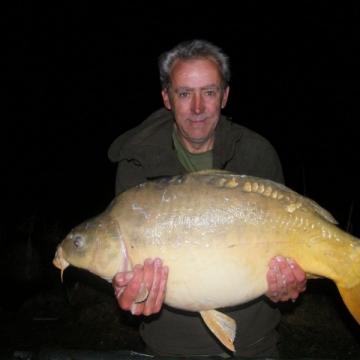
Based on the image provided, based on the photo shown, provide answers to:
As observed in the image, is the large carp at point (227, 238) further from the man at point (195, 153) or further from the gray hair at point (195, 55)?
the gray hair at point (195, 55)

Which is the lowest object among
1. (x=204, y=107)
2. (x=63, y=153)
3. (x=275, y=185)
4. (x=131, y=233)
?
(x=63, y=153)

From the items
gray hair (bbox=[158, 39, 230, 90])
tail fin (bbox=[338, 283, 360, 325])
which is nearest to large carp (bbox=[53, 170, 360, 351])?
tail fin (bbox=[338, 283, 360, 325])

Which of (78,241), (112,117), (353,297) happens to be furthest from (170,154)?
(112,117)

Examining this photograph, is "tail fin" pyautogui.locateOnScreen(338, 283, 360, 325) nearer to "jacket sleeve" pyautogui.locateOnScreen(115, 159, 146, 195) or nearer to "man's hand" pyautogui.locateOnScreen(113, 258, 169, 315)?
"man's hand" pyautogui.locateOnScreen(113, 258, 169, 315)

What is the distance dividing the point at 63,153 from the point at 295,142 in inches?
275

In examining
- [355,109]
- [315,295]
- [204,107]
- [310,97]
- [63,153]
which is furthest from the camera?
[310,97]

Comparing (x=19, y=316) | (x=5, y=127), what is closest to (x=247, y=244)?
(x=19, y=316)

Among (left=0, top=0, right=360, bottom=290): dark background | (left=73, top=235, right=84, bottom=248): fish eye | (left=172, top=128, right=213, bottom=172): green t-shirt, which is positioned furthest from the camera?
(left=0, top=0, right=360, bottom=290): dark background

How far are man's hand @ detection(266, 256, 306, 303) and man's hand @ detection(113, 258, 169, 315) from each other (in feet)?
1.35

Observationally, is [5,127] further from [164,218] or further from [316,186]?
[164,218]

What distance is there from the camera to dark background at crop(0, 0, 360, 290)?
885 cm

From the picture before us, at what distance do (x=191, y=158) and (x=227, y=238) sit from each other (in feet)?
2.17

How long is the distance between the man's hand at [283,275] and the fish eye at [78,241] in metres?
0.77

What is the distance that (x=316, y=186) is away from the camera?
9062 millimetres
